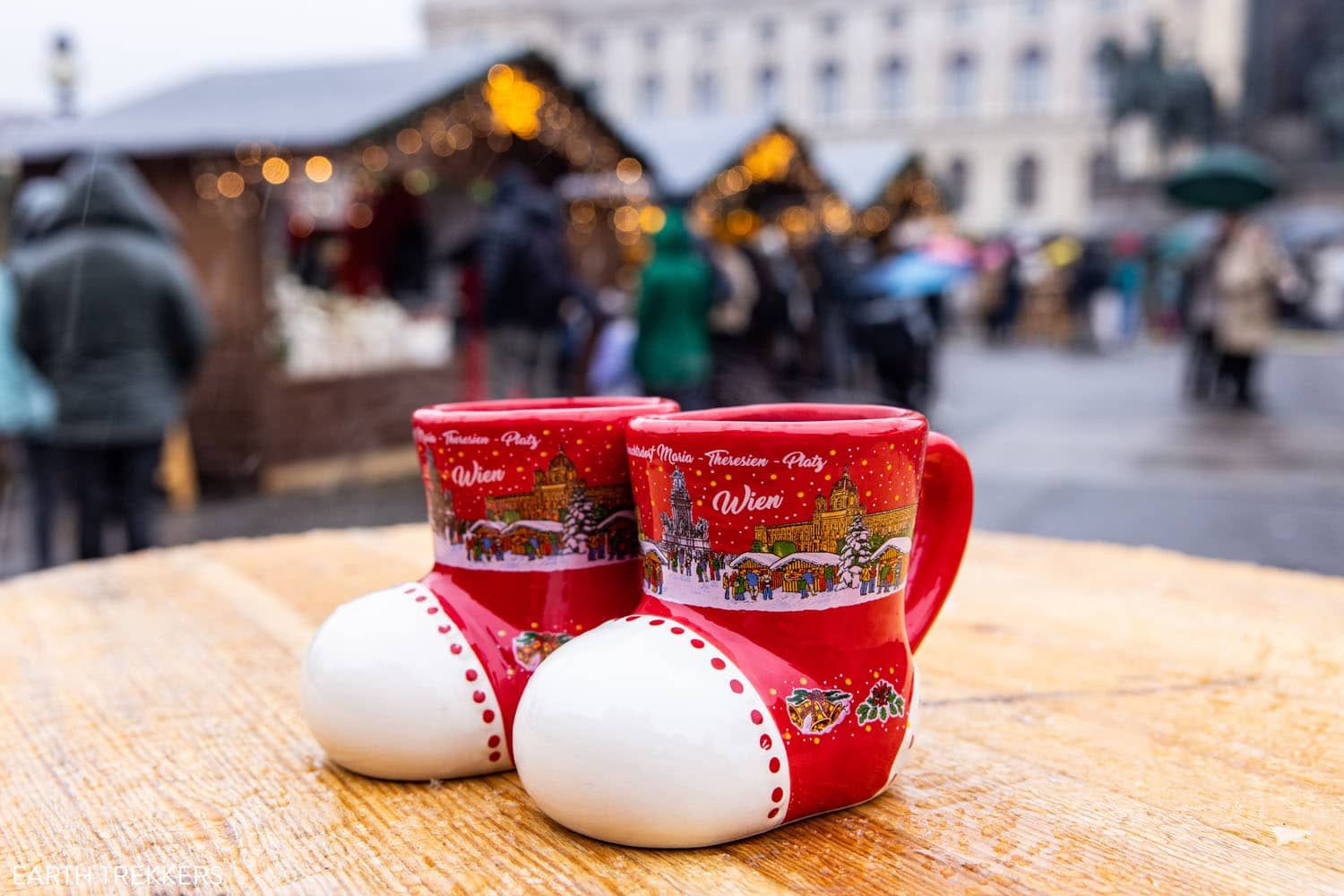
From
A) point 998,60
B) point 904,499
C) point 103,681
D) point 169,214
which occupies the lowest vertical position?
point 103,681

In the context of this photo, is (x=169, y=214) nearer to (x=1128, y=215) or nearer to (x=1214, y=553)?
(x=1214, y=553)

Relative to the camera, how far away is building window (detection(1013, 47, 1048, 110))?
4472 centimetres

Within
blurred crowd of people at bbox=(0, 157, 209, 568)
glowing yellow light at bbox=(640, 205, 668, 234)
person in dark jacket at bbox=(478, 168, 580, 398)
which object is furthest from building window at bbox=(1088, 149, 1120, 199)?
blurred crowd of people at bbox=(0, 157, 209, 568)

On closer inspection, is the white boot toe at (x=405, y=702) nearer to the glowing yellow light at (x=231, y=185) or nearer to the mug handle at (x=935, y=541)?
the mug handle at (x=935, y=541)

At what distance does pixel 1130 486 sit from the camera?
6.03 meters

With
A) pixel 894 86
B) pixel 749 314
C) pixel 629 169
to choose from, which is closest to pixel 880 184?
pixel 629 169

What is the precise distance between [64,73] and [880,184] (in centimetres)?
890

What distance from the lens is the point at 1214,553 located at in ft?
14.6

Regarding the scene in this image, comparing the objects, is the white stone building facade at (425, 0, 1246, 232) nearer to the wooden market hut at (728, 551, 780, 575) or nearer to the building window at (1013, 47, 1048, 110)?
the building window at (1013, 47, 1048, 110)

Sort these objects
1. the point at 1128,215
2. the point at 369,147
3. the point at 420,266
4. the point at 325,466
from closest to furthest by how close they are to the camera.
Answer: the point at 369,147
the point at 325,466
the point at 420,266
the point at 1128,215

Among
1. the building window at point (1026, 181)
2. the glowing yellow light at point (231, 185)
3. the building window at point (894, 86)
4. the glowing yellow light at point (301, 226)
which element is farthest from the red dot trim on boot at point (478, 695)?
the building window at point (894, 86)

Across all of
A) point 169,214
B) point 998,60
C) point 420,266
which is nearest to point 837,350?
point 420,266

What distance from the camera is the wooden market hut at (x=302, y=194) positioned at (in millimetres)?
6840

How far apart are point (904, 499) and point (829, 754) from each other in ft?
0.56
